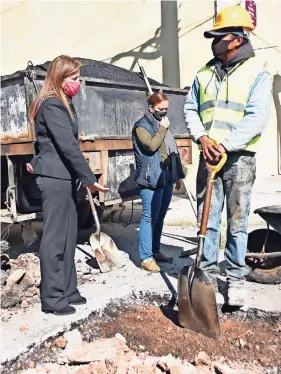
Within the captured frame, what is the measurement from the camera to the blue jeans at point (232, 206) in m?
3.87

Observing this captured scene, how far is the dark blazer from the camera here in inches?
148

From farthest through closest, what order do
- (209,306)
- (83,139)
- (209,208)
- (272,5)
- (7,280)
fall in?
(272,5), (83,139), (7,280), (209,208), (209,306)

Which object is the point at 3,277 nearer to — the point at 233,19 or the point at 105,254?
the point at 105,254

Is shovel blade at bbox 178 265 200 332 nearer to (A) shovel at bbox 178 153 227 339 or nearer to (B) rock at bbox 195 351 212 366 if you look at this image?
(A) shovel at bbox 178 153 227 339

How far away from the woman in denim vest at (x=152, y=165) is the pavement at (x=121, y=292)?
13.7 inches

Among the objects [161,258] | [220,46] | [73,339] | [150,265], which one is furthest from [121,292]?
[220,46]

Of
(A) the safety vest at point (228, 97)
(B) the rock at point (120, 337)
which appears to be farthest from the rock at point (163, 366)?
(A) the safety vest at point (228, 97)

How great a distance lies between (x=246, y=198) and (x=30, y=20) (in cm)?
1157

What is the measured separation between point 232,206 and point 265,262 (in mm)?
893

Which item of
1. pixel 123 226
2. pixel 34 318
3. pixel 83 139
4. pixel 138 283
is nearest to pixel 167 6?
pixel 123 226

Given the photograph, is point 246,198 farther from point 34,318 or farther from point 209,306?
point 34,318

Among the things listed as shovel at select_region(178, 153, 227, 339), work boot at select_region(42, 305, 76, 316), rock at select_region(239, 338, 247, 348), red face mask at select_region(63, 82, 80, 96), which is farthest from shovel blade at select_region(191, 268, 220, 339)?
red face mask at select_region(63, 82, 80, 96)

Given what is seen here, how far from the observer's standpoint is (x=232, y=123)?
3816mm

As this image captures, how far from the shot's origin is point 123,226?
303 inches
